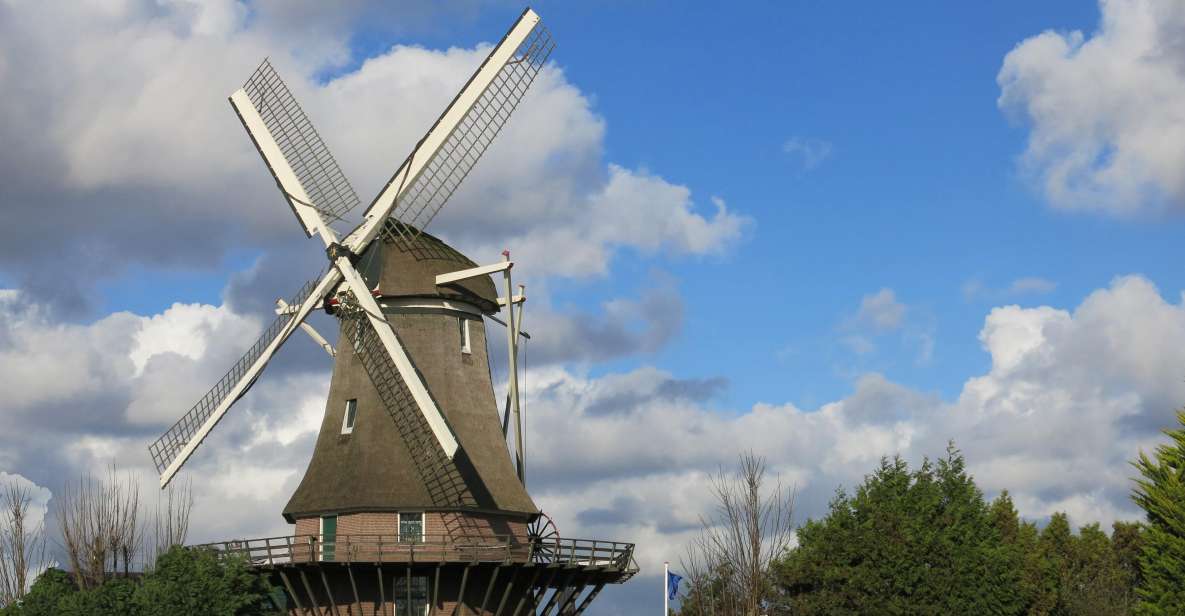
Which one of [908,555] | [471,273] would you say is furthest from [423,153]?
[908,555]

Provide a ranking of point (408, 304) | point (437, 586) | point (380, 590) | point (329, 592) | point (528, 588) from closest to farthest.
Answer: point (437, 586), point (329, 592), point (380, 590), point (528, 588), point (408, 304)

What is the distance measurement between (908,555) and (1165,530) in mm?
8495

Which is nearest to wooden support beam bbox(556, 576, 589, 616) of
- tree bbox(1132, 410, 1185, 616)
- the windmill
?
the windmill

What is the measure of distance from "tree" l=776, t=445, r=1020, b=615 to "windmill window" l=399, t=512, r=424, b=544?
59.5 ft

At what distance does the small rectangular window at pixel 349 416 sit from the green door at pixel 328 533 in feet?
8.13

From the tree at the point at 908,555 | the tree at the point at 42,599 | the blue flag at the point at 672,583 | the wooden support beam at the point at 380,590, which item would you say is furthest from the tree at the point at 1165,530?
the tree at the point at 42,599

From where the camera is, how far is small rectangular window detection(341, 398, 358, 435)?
37.0 metres

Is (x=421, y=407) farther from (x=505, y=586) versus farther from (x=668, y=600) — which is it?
(x=668, y=600)

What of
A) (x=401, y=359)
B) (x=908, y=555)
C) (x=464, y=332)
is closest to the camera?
(x=401, y=359)

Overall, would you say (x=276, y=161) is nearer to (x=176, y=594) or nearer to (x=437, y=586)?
(x=176, y=594)

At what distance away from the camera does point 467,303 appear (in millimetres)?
38312

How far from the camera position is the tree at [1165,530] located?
141 feet

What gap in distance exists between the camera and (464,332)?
126ft

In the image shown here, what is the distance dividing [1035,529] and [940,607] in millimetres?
23252
